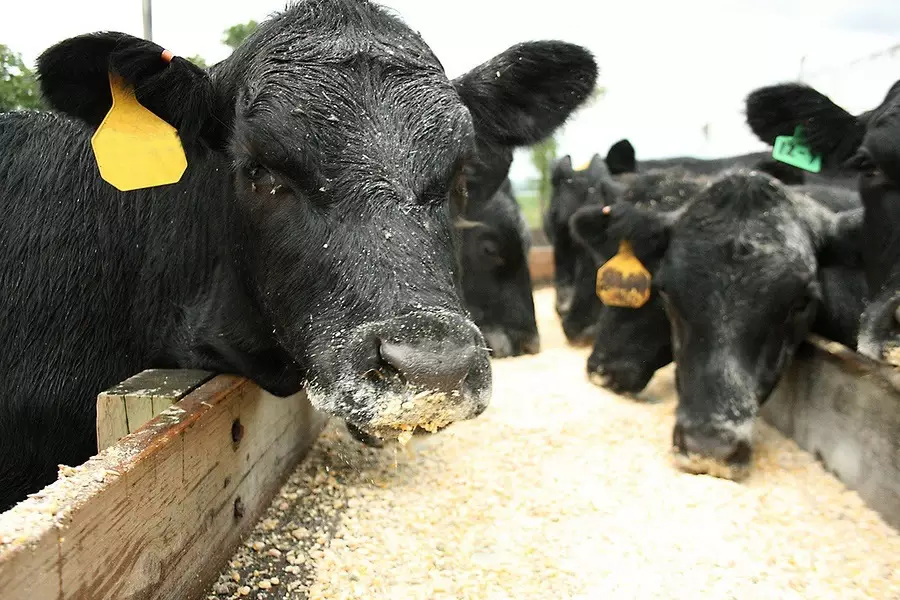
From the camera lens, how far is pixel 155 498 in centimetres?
173

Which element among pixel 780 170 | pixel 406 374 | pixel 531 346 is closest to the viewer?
pixel 406 374

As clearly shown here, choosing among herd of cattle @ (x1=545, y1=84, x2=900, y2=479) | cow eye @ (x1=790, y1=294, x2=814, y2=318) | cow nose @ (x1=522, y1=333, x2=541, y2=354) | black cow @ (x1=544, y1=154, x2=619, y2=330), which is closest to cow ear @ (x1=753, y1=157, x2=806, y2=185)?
herd of cattle @ (x1=545, y1=84, x2=900, y2=479)

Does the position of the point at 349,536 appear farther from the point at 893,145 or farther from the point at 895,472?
the point at 893,145

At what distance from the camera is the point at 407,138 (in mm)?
2078

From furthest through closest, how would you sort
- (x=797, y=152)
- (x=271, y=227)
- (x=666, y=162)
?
(x=666, y=162), (x=797, y=152), (x=271, y=227)

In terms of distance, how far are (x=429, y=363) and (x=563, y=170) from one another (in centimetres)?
736

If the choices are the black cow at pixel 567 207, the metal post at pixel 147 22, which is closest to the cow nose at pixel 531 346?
the black cow at pixel 567 207

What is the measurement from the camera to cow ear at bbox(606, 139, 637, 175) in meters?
7.90

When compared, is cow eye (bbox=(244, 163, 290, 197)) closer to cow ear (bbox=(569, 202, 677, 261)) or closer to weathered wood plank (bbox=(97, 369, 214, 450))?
weathered wood plank (bbox=(97, 369, 214, 450))

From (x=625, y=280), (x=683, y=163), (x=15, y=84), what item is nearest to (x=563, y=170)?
(x=683, y=163)

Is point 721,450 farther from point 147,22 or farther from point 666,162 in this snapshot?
point 666,162

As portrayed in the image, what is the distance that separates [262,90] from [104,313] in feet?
3.57

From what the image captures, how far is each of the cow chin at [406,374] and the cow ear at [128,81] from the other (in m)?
1.01

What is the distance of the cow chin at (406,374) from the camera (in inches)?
63.4
